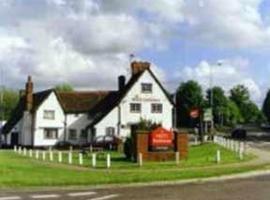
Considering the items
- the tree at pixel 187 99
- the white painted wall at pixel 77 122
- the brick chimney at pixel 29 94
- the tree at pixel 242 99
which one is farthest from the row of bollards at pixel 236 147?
the tree at pixel 242 99

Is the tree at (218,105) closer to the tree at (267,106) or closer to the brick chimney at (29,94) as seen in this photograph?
the tree at (267,106)

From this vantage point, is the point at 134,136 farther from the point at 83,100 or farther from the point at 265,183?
the point at 83,100

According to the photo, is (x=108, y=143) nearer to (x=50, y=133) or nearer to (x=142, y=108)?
(x=142, y=108)

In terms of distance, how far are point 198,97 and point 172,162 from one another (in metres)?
113

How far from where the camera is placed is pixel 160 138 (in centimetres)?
4562

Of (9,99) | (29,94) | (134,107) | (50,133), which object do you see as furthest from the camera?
(9,99)

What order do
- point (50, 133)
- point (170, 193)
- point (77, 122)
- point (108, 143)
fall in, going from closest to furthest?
point (170, 193) → point (108, 143) → point (50, 133) → point (77, 122)

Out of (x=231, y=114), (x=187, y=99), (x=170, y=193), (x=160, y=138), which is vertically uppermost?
(x=187, y=99)

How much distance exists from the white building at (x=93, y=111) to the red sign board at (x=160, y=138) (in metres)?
38.9

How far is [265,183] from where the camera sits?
2848 centimetres

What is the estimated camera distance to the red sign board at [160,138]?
149 feet

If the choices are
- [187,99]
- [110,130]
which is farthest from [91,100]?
[187,99]

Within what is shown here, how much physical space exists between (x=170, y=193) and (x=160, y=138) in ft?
71.6

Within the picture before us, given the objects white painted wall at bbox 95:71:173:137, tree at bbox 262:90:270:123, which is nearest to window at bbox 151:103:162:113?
white painted wall at bbox 95:71:173:137
